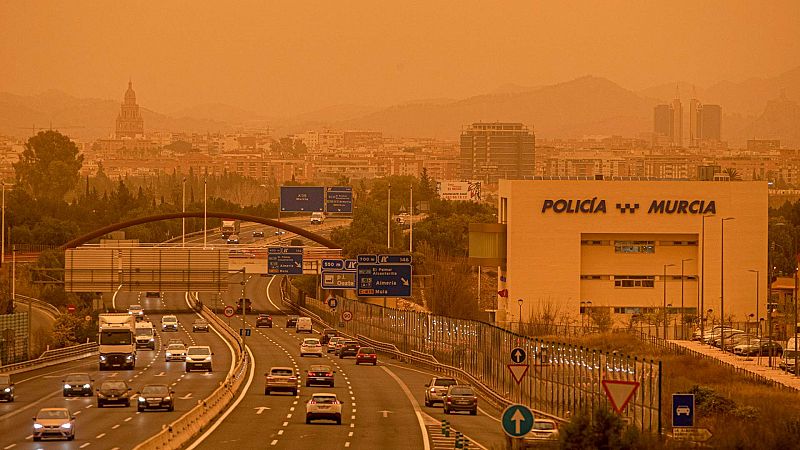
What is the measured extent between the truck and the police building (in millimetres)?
48917

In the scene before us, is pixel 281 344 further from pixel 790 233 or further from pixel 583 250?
pixel 790 233

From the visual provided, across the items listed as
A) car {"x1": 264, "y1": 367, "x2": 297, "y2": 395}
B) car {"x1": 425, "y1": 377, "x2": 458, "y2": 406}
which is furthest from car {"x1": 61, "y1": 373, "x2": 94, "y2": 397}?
car {"x1": 425, "y1": 377, "x2": 458, "y2": 406}

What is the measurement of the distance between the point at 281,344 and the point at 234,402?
1741 inches

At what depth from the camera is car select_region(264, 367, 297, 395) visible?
67.4 metres

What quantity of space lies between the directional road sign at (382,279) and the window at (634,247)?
27.1 m

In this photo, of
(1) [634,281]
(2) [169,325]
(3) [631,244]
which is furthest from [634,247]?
(2) [169,325]

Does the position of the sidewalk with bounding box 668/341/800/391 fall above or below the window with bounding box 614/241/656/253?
below

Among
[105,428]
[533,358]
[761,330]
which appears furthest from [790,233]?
[105,428]

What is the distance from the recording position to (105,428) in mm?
52406

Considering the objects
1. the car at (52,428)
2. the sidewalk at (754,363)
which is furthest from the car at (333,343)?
the car at (52,428)

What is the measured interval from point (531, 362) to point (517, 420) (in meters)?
31.4

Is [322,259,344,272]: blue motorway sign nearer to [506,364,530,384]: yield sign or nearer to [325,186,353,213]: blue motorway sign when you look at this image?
[325,186,353,213]: blue motorway sign

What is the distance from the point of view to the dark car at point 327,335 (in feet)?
357

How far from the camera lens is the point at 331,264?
381ft
